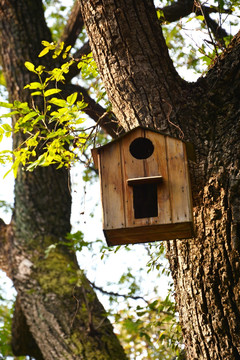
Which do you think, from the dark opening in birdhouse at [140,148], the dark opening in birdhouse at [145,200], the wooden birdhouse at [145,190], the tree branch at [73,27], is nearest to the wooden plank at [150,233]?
the wooden birdhouse at [145,190]

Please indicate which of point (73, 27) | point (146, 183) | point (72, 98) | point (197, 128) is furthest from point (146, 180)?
point (73, 27)

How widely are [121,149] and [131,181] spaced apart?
0.24 meters

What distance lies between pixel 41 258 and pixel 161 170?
109 inches

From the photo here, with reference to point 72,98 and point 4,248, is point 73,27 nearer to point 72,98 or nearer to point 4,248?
point 4,248

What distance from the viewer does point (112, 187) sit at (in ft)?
9.79

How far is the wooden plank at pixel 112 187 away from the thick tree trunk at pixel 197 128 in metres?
0.29

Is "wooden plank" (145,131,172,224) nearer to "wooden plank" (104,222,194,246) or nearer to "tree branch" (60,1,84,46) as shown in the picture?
"wooden plank" (104,222,194,246)

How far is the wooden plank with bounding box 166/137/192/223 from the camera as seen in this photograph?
2.80m

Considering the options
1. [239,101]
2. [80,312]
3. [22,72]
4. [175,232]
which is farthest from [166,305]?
[22,72]

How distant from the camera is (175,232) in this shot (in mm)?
2824

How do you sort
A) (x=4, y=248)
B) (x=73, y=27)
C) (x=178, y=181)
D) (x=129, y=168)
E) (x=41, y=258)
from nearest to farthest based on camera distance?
(x=178, y=181) < (x=129, y=168) < (x=41, y=258) < (x=4, y=248) < (x=73, y=27)

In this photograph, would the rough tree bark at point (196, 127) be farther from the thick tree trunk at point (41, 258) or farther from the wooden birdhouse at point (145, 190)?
the thick tree trunk at point (41, 258)

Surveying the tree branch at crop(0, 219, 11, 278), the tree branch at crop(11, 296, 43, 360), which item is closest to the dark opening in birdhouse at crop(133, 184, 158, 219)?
the tree branch at crop(11, 296, 43, 360)

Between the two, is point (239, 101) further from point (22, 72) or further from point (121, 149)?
point (22, 72)
